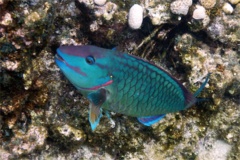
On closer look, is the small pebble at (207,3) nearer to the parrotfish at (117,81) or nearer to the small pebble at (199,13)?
the small pebble at (199,13)

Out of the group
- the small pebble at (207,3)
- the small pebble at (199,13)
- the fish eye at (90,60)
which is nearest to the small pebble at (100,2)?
the small pebble at (199,13)

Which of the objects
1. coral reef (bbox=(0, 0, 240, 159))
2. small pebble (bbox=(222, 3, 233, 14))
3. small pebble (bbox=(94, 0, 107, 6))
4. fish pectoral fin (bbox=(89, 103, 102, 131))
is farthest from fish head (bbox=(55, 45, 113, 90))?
small pebble (bbox=(222, 3, 233, 14))

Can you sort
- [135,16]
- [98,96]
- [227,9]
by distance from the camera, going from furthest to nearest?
[227,9] < [135,16] < [98,96]

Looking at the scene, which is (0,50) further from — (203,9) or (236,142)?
(236,142)

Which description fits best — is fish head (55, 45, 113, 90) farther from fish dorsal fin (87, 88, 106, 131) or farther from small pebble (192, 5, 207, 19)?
small pebble (192, 5, 207, 19)

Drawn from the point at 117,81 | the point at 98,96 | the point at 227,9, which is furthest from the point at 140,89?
the point at 227,9

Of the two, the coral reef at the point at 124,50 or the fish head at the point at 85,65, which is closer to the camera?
the fish head at the point at 85,65

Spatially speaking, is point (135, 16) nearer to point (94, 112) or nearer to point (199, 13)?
point (199, 13)
